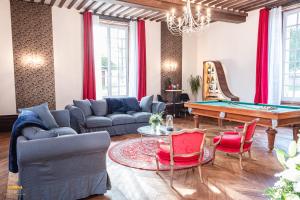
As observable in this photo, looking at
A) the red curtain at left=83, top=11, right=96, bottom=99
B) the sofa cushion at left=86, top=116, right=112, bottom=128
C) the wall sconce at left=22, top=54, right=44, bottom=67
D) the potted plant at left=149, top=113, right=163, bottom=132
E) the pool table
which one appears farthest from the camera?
the red curtain at left=83, top=11, right=96, bottom=99

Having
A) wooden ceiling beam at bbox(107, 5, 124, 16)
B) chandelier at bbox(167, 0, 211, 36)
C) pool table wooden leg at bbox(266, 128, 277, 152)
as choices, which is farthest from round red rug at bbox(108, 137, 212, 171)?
wooden ceiling beam at bbox(107, 5, 124, 16)

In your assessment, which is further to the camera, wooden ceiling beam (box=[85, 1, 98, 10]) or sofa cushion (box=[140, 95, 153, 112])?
sofa cushion (box=[140, 95, 153, 112])

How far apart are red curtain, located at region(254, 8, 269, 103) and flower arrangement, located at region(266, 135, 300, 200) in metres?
6.46

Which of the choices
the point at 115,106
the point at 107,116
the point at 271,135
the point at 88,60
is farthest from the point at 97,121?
the point at 271,135

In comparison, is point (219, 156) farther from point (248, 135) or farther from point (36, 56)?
point (36, 56)

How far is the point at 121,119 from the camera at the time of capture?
587 centimetres

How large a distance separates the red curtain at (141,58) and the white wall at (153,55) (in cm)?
31

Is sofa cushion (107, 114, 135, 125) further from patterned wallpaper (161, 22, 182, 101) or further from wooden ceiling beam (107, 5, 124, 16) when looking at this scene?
wooden ceiling beam (107, 5, 124, 16)

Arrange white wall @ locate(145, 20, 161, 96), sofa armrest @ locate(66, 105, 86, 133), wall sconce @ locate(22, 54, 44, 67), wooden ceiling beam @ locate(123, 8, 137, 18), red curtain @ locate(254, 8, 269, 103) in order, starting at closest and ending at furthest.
→ sofa armrest @ locate(66, 105, 86, 133)
wall sconce @ locate(22, 54, 44, 67)
red curtain @ locate(254, 8, 269, 103)
wooden ceiling beam @ locate(123, 8, 137, 18)
white wall @ locate(145, 20, 161, 96)

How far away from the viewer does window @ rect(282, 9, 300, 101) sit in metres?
6.38

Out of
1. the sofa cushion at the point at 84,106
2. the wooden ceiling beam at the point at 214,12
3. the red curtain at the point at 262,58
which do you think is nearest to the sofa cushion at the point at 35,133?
the sofa cushion at the point at 84,106

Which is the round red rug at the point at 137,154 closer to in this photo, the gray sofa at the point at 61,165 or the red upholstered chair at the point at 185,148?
the red upholstered chair at the point at 185,148

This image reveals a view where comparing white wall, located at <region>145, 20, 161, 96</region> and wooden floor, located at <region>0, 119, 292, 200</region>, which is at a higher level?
white wall, located at <region>145, 20, 161, 96</region>

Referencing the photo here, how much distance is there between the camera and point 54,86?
678cm
